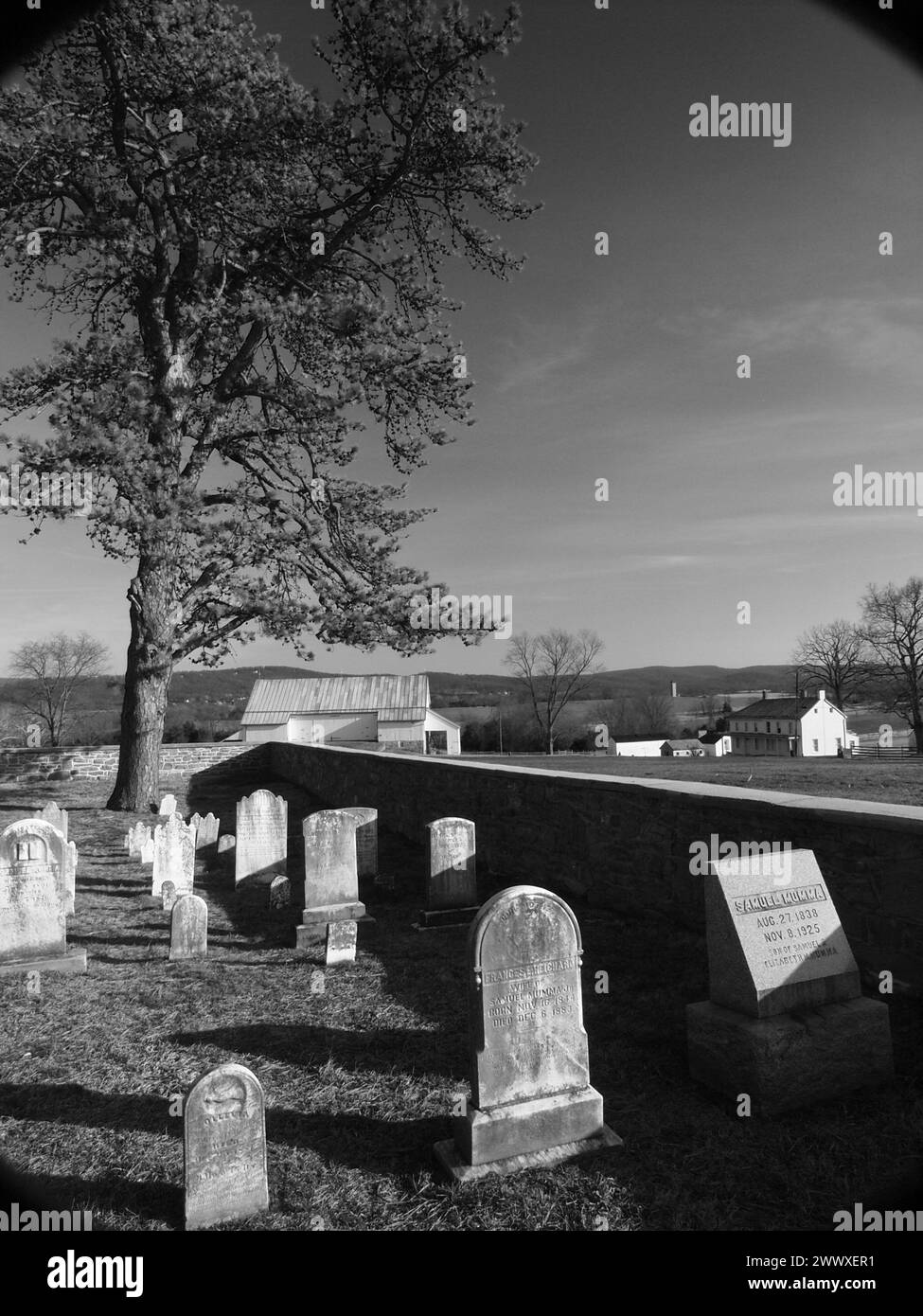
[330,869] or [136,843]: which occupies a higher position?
[330,869]

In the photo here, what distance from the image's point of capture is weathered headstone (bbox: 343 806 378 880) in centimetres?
952

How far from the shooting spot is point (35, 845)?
665 cm

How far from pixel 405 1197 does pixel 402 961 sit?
3308 mm

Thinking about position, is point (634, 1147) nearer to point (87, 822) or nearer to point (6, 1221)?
point (6, 1221)

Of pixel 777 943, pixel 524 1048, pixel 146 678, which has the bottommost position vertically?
pixel 524 1048

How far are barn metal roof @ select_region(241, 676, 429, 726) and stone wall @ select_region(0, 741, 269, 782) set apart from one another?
1728 cm

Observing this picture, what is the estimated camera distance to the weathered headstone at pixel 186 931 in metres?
6.61

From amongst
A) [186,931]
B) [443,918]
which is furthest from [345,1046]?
[443,918]

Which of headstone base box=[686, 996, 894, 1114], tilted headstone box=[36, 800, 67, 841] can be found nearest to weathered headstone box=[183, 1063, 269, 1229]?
headstone base box=[686, 996, 894, 1114]

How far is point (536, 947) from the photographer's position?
3.77m

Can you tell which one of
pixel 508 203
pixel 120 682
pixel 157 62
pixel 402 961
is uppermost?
pixel 157 62

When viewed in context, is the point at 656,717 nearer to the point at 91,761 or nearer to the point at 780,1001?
the point at 91,761

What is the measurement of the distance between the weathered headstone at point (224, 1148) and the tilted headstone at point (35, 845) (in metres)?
4.37
